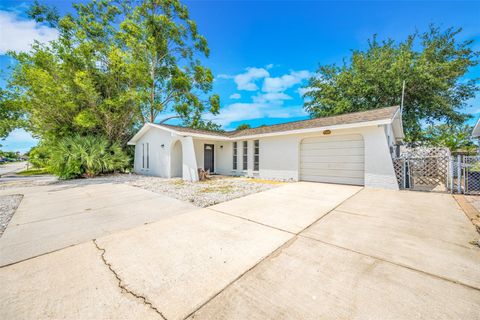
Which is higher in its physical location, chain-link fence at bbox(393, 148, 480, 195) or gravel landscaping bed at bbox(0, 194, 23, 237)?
chain-link fence at bbox(393, 148, 480, 195)

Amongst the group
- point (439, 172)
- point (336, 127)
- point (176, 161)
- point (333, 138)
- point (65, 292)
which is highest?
point (336, 127)

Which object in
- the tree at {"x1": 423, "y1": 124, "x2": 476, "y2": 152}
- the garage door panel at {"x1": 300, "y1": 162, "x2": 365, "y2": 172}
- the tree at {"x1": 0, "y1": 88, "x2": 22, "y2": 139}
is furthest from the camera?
the tree at {"x1": 423, "y1": 124, "x2": 476, "y2": 152}

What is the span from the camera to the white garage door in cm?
773

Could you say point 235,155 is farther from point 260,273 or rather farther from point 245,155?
point 260,273

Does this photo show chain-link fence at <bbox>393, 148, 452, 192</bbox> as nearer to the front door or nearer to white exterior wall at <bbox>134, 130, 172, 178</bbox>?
the front door

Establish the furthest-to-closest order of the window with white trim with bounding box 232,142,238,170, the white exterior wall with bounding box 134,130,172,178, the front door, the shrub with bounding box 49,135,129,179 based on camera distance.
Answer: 1. the front door
2. the window with white trim with bounding box 232,142,238,170
3. the white exterior wall with bounding box 134,130,172,178
4. the shrub with bounding box 49,135,129,179

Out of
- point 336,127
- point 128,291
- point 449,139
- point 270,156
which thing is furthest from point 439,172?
point 449,139

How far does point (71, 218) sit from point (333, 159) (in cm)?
945

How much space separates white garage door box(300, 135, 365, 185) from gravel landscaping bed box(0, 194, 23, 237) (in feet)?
32.8

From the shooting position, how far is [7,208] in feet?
16.2

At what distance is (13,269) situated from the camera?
2.24 meters

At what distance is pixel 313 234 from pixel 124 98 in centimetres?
1461

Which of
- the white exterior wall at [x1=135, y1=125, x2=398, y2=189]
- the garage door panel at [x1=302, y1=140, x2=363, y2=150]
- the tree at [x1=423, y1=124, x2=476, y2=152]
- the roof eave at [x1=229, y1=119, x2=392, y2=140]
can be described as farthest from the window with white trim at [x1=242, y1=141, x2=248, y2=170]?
the tree at [x1=423, y1=124, x2=476, y2=152]

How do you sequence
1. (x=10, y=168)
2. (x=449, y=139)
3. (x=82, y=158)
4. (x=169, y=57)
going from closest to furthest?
(x=82, y=158)
(x=449, y=139)
(x=169, y=57)
(x=10, y=168)
